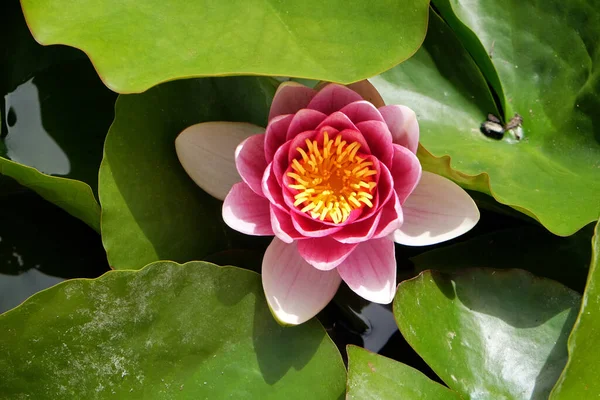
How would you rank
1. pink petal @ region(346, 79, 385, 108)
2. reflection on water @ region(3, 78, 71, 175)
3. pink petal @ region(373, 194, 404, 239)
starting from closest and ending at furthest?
pink petal @ region(373, 194, 404, 239) < pink petal @ region(346, 79, 385, 108) < reflection on water @ region(3, 78, 71, 175)

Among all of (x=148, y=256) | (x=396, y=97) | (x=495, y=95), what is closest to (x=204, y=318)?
(x=148, y=256)

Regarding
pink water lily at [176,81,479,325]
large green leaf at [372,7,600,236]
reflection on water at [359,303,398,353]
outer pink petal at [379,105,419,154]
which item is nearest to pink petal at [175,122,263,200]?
pink water lily at [176,81,479,325]

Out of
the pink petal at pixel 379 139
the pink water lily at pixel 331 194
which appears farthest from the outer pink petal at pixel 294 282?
the pink petal at pixel 379 139

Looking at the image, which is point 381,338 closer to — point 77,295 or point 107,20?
point 77,295

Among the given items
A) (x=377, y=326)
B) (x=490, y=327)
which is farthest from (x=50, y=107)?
(x=490, y=327)

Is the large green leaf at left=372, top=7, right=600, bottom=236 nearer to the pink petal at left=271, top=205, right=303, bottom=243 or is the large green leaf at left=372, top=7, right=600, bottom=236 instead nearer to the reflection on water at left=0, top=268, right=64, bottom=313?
the pink petal at left=271, top=205, right=303, bottom=243

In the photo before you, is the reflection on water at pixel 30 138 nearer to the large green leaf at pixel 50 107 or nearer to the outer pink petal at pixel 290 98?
the large green leaf at pixel 50 107
